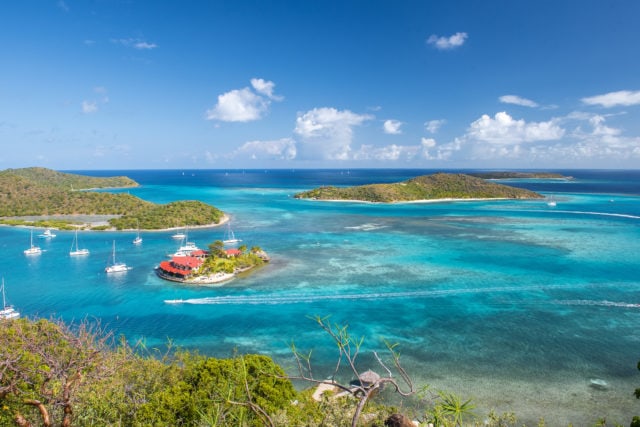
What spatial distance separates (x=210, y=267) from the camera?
146 ft

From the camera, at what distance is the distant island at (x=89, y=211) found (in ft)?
261

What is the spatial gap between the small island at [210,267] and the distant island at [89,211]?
35.2m

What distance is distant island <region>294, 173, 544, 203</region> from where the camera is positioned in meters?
137

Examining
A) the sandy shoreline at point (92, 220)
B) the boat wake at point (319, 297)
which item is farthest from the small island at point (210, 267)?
the sandy shoreline at point (92, 220)

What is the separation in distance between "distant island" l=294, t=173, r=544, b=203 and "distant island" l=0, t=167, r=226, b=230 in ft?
193

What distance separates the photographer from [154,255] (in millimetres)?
56156

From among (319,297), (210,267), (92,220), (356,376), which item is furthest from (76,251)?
(356,376)

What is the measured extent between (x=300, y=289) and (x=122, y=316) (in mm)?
17469

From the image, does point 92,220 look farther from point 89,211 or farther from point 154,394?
point 154,394

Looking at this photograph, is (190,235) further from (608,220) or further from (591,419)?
(608,220)

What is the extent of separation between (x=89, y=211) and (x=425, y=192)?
381 feet

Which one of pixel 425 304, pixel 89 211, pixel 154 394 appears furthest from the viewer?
pixel 89 211

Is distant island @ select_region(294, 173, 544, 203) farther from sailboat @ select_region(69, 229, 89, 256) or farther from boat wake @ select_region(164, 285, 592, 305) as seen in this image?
boat wake @ select_region(164, 285, 592, 305)

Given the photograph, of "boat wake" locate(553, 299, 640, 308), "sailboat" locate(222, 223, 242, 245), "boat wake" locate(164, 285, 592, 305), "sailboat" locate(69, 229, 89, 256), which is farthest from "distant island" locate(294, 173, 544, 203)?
"boat wake" locate(553, 299, 640, 308)
